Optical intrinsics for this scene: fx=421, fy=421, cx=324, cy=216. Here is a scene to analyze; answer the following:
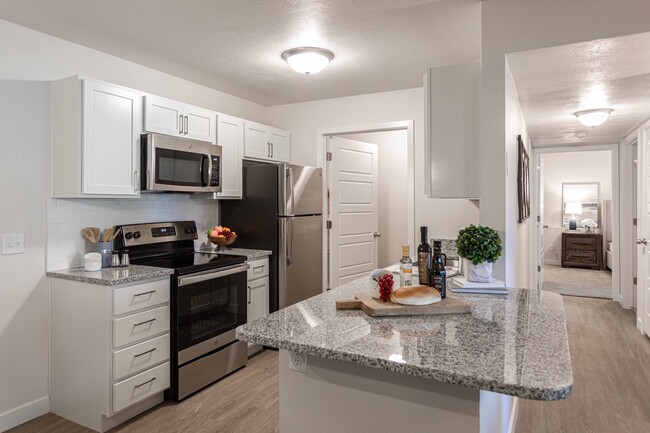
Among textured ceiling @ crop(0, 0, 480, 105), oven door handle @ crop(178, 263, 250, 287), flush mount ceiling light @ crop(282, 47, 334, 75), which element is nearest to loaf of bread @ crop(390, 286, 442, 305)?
textured ceiling @ crop(0, 0, 480, 105)

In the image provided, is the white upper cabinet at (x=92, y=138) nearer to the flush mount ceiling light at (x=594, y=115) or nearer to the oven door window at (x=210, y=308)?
the oven door window at (x=210, y=308)

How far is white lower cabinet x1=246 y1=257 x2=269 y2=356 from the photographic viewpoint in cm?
355

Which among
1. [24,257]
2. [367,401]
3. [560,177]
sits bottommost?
[367,401]

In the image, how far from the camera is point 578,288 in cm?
650

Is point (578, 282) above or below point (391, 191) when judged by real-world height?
below

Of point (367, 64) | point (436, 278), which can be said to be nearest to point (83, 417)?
point (436, 278)

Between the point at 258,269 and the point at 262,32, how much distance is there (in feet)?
6.29

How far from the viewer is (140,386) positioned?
2.60m

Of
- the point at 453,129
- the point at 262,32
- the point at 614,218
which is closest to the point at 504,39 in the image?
the point at 453,129

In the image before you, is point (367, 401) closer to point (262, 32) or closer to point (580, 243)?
point (262, 32)

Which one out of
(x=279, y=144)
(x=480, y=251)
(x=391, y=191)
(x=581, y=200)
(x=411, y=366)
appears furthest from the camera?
(x=581, y=200)

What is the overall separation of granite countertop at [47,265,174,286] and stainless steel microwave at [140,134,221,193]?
59 centimetres

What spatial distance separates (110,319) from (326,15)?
215cm

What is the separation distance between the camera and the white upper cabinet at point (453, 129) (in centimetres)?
240
